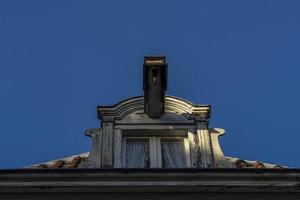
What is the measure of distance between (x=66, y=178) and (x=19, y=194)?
64 cm

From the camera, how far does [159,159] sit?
10.6 metres

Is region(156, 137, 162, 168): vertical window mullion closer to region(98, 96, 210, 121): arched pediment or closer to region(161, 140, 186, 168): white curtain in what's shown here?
region(161, 140, 186, 168): white curtain

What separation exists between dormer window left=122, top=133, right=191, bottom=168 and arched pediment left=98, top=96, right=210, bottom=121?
378 millimetres

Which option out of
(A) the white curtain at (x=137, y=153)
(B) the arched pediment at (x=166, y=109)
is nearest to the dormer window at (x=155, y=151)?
(A) the white curtain at (x=137, y=153)

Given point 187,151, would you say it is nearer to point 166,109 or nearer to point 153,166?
point 153,166

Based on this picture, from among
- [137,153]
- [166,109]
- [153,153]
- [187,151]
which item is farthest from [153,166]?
[166,109]

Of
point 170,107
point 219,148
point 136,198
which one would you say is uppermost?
point 170,107

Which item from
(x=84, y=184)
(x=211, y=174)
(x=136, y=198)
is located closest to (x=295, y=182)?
(x=211, y=174)

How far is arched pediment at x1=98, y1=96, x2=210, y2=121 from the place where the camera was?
11172mm

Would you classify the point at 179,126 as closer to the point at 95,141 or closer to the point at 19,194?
the point at 95,141

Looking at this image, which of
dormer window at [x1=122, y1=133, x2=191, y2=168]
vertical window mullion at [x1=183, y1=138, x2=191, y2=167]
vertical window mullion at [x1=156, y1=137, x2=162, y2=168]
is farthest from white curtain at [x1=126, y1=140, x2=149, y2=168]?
vertical window mullion at [x1=183, y1=138, x2=191, y2=167]

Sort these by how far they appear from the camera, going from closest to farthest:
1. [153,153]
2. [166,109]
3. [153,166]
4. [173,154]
Result: [153,166] → [153,153] → [173,154] → [166,109]

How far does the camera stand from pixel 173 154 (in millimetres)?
10820

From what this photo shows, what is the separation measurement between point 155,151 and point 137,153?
27 centimetres
